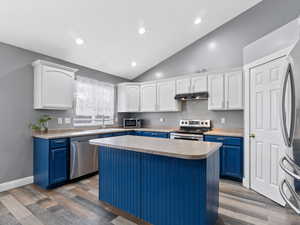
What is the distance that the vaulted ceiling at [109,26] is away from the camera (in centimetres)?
251

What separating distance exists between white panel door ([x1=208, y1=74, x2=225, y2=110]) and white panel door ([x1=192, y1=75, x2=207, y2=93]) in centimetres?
12

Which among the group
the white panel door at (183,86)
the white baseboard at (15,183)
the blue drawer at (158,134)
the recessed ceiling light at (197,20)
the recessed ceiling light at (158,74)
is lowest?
the white baseboard at (15,183)

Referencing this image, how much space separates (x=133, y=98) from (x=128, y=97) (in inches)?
6.2

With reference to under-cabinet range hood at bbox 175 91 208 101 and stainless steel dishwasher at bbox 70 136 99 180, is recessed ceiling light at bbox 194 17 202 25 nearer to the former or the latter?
under-cabinet range hood at bbox 175 91 208 101

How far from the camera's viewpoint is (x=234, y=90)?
11.4ft

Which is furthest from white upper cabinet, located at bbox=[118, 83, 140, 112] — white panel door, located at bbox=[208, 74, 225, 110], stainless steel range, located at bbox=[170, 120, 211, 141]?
white panel door, located at bbox=[208, 74, 225, 110]

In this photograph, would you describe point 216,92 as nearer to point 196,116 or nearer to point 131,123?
point 196,116

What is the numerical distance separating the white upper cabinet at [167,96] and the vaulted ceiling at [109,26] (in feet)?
2.94

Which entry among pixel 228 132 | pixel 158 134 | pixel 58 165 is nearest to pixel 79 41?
pixel 58 165

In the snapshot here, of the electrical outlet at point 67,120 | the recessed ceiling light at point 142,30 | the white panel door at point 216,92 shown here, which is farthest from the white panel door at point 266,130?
the electrical outlet at point 67,120

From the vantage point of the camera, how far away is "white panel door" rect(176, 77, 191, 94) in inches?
162

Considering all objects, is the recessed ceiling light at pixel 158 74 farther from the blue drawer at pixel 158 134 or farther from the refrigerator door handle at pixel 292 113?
the refrigerator door handle at pixel 292 113

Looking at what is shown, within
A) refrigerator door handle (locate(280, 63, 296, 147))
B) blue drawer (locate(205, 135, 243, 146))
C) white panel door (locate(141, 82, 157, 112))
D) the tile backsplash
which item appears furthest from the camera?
white panel door (locate(141, 82, 157, 112))

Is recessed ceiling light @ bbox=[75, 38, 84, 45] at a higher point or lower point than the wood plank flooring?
higher
